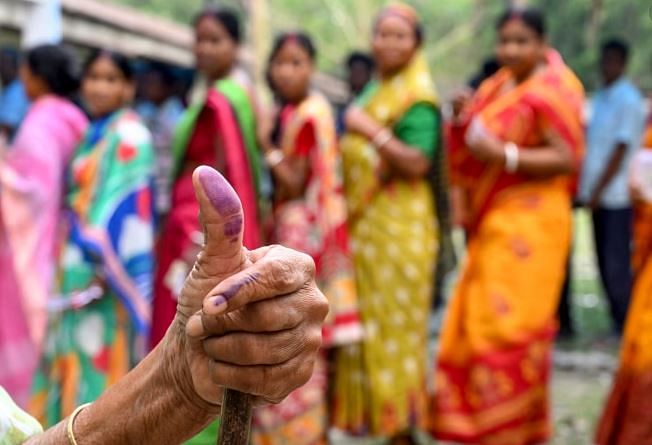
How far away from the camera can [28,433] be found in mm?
1708

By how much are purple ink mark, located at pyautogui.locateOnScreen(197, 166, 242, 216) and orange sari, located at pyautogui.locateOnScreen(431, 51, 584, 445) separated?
9.96ft

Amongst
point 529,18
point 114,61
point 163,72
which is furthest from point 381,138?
point 163,72

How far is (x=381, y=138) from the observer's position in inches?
183

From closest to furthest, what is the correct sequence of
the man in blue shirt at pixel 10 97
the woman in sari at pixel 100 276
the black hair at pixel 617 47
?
the woman in sari at pixel 100 276 < the man in blue shirt at pixel 10 97 < the black hair at pixel 617 47

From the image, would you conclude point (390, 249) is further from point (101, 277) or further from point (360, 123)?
Result: point (101, 277)

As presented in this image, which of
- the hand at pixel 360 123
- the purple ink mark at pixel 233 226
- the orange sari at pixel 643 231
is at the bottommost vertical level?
the orange sari at pixel 643 231

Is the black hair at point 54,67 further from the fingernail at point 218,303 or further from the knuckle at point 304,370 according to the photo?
the fingernail at point 218,303

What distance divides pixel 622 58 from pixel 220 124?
171 inches

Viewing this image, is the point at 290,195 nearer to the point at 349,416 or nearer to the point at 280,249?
the point at 349,416

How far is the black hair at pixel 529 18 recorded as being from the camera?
4.45 m

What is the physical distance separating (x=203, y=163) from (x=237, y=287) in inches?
112

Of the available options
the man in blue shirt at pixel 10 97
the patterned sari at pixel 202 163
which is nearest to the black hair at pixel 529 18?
the patterned sari at pixel 202 163

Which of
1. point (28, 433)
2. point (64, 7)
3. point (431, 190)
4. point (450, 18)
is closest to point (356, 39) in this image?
point (450, 18)

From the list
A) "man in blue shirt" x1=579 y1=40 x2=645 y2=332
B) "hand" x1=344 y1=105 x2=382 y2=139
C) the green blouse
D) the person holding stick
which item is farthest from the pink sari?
"man in blue shirt" x1=579 y1=40 x2=645 y2=332
